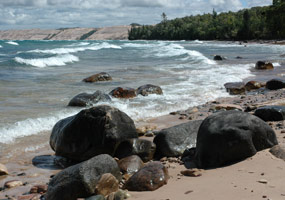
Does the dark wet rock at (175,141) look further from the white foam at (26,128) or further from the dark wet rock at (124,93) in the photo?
the dark wet rock at (124,93)

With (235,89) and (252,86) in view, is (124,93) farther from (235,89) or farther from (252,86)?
(252,86)

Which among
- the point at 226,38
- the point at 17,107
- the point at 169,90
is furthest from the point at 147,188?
the point at 226,38

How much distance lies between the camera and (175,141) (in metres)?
6.62

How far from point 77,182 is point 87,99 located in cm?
718

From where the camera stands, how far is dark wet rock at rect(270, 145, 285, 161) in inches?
208

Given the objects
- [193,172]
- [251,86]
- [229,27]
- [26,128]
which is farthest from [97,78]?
[229,27]

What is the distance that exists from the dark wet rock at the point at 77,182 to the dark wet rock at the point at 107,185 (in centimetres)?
7

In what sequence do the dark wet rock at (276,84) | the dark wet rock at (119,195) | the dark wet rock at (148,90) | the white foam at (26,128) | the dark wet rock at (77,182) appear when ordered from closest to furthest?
the dark wet rock at (119,195) < the dark wet rock at (77,182) < the white foam at (26,128) < the dark wet rock at (148,90) < the dark wet rock at (276,84)

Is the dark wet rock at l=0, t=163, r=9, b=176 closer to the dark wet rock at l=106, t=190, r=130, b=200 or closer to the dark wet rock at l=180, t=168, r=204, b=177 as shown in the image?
the dark wet rock at l=106, t=190, r=130, b=200

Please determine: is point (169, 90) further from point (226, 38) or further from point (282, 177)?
point (226, 38)

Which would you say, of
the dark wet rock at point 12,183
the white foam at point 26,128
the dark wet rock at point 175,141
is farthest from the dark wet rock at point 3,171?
the dark wet rock at point 175,141

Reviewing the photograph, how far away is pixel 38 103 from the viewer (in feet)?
39.2

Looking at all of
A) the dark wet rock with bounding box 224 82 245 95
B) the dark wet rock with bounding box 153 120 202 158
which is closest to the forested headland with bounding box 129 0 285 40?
the dark wet rock with bounding box 224 82 245 95

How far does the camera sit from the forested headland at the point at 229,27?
80094mm
